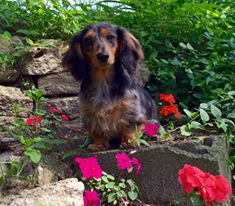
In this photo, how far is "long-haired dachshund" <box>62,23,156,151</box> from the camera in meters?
3.45

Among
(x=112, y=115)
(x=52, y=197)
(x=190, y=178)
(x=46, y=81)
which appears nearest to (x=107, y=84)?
(x=112, y=115)

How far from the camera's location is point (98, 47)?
335 cm

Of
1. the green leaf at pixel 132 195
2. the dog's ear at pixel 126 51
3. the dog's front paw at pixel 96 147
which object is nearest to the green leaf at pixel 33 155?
the green leaf at pixel 132 195

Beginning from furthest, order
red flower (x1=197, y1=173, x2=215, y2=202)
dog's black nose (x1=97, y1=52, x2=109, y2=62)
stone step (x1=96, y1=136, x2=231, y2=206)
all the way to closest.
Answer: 1. dog's black nose (x1=97, y1=52, x2=109, y2=62)
2. stone step (x1=96, y1=136, x2=231, y2=206)
3. red flower (x1=197, y1=173, x2=215, y2=202)

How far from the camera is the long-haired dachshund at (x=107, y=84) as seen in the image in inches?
136

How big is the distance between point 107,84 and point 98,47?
370 millimetres

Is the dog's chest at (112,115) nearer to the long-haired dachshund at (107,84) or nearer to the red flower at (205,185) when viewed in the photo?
the long-haired dachshund at (107,84)

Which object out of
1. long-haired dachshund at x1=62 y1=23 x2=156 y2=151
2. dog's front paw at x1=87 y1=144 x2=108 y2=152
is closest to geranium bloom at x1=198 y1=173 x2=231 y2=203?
long-haired dachshund at x1=62 y1=23 x2=156 y2=151

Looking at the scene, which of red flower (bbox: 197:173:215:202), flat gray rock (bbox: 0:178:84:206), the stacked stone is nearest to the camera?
red flower (bbox: 197:173:215:202)

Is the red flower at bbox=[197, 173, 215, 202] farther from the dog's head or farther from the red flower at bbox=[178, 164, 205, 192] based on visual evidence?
the dog's head

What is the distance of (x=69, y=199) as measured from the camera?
89.7 inches

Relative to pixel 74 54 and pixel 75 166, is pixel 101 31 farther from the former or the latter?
pixel 75 166

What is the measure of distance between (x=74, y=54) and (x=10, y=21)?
1.27 meters

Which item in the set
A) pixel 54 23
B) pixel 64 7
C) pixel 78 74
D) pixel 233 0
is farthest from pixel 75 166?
pixel 233 0
